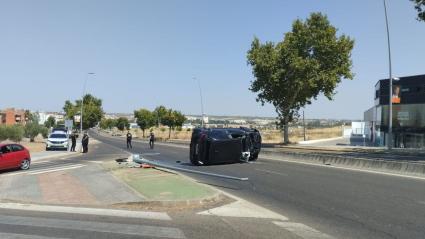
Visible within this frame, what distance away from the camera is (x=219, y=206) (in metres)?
12.6

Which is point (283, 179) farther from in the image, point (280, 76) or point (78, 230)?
point (280, 76)

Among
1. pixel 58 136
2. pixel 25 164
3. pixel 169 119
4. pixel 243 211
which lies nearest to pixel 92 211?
pixel 243 211

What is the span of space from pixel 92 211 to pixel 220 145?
500 inches

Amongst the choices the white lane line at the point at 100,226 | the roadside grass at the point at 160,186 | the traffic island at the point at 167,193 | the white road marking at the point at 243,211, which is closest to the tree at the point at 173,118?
the roadside grass at the point at 160,186

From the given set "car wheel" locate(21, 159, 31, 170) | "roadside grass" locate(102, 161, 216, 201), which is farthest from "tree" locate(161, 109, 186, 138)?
"roadside grass" locate(102, 161, 216, 201)

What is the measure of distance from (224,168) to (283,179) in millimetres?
4712

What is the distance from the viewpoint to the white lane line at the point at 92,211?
1113 cm

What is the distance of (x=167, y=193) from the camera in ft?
45.4

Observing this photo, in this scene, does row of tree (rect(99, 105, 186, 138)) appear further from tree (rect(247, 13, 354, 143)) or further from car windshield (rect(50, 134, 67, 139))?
car windshield (rect(50, 134, 67, 139))

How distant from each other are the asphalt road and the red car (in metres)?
9.39

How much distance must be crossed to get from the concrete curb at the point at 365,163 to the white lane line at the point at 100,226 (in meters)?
14.4

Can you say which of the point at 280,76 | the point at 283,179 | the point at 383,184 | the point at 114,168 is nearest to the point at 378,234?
the point at 383,184

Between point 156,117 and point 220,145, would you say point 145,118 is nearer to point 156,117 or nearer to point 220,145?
point 156,117

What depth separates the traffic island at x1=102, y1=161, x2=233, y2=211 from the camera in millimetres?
12438
